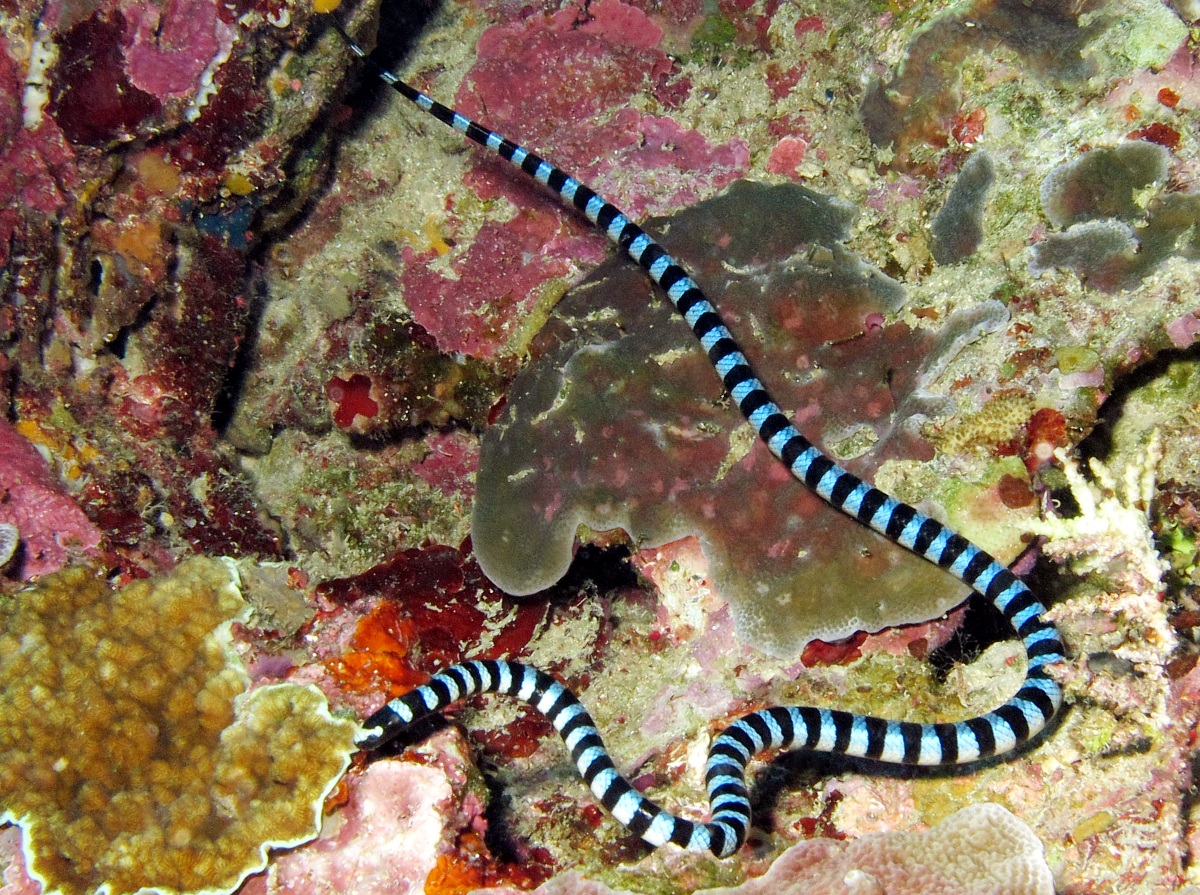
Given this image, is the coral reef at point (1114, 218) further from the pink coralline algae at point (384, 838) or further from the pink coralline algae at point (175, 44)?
the pink coralline algae at point (175, 44)

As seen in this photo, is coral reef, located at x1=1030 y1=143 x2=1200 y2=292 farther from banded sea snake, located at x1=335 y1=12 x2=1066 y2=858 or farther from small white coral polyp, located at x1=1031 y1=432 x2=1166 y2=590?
banded sea snake, located at x1=335 y1=12 x2=1066 y2=858

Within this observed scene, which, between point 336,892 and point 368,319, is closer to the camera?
point 336,892

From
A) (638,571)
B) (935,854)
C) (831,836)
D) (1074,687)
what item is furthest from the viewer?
(638,571)

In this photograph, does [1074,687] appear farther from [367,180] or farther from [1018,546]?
[367,180]

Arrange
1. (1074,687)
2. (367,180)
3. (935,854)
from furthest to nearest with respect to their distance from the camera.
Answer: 1. (367,180)
2. (1074,687)
3. (935,854)

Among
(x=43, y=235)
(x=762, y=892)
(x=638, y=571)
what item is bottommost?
(x=762, y=892)

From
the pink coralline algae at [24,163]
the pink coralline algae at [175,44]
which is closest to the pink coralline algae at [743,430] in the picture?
the pink coralline algae at [175,44]

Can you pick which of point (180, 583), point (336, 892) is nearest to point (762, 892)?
point (336, 892)
